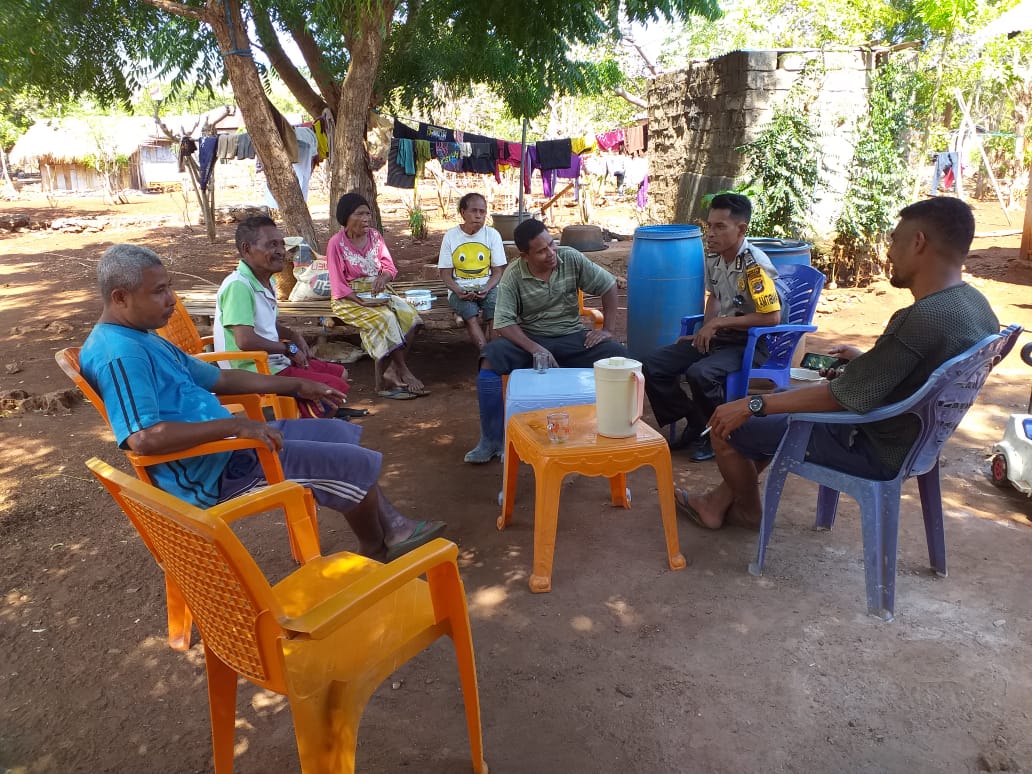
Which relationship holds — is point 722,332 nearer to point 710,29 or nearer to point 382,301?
point 382,301

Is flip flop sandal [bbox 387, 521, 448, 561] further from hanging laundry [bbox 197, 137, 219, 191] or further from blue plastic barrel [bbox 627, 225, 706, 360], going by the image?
hanging laundry [bbox 197, 137, 219, 191]

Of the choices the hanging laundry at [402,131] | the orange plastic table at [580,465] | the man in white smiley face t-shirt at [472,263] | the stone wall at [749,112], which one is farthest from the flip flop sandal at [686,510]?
the hanging laundry at [402,131]

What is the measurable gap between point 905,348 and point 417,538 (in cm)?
187

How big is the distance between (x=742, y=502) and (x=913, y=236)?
125 cm

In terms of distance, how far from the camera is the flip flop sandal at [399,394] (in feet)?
16.3

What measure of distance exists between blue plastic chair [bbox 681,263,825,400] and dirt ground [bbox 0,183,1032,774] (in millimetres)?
528

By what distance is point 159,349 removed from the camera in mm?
2246

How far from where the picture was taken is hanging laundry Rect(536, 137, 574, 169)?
33.1 feet

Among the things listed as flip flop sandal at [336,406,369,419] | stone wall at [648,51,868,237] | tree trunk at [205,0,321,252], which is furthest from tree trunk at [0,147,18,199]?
flip flop sandal at [336,406,369,419]

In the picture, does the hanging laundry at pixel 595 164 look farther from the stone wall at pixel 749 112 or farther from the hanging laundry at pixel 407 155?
the hanging laundry at pixel 407 155

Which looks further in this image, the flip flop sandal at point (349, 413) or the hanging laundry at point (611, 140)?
the hanging laundry at point (611, 140)

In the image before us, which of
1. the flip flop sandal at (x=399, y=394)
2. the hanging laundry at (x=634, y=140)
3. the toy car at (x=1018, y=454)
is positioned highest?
the hanging laundry at (x=634, y=140)

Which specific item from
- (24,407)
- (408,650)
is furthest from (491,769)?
(24,407)

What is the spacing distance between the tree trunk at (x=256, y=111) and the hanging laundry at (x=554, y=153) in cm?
425
